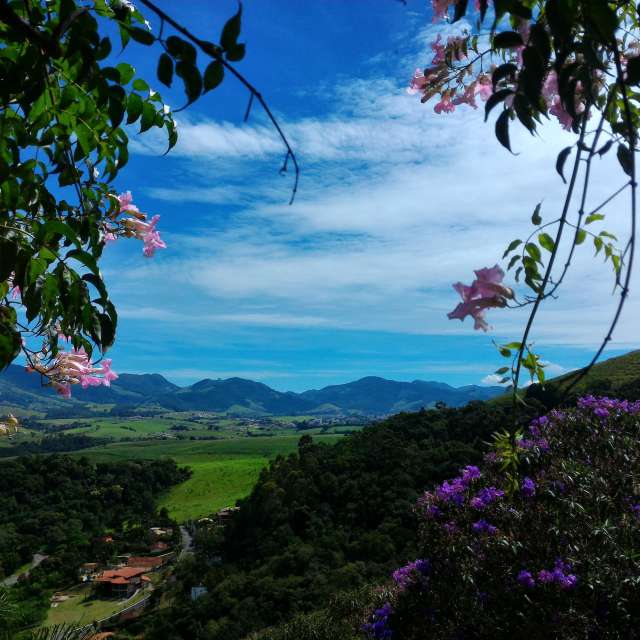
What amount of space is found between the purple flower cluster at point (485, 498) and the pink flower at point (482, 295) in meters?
3.95

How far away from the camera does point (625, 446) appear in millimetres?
4719

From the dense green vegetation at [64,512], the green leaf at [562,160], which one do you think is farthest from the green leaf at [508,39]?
the dense green vegetation at [64,512]

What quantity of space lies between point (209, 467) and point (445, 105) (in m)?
102

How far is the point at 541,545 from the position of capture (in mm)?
4219

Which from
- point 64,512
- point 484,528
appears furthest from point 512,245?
point 64,512

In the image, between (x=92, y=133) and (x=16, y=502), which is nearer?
(x=92, y=133)

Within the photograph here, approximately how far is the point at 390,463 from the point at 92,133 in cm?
2907

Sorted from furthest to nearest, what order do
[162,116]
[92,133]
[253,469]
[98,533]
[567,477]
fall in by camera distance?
[253,469] < [98,533] < [567,477] < [162,116] < [92,133]

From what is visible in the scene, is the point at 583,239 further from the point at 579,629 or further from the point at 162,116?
the point at 579,629

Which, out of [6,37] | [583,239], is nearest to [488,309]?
[583,239]

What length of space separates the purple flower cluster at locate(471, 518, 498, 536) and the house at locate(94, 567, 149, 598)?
53.5m

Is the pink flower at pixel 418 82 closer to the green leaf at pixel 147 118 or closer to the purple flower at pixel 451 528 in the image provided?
the green leaf at pixel 147 118

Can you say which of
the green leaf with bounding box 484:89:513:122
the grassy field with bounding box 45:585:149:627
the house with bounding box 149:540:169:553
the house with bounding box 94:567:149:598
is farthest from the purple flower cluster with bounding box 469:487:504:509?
the house with bounding box 149:540:169:553

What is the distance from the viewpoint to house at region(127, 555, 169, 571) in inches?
2242
